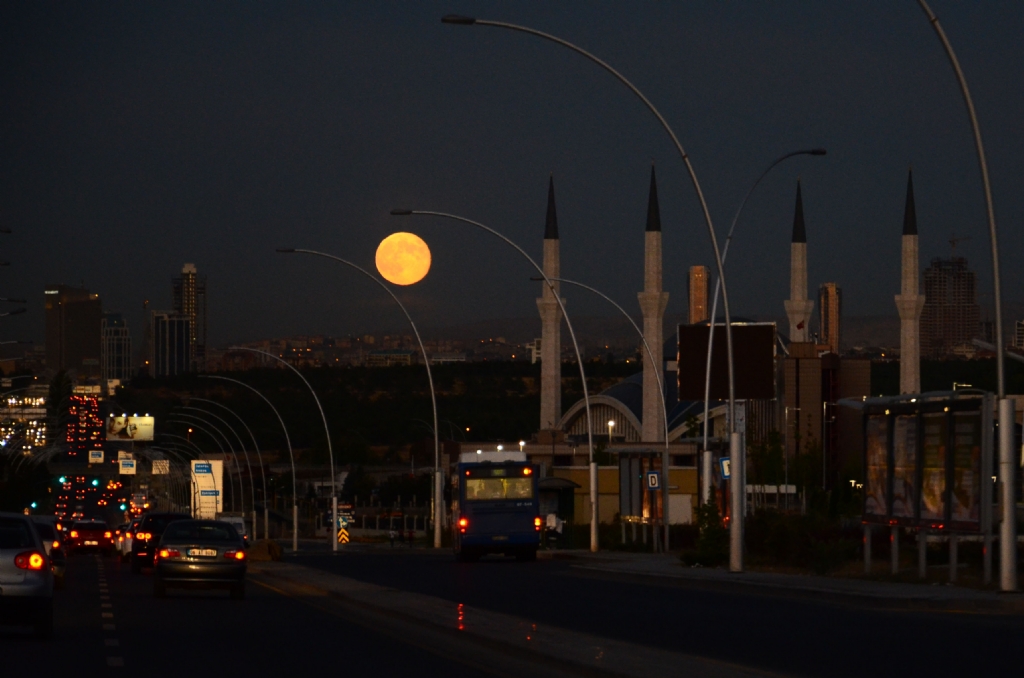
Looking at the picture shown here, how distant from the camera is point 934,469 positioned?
2581cm

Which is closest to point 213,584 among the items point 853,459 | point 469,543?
point 469,543

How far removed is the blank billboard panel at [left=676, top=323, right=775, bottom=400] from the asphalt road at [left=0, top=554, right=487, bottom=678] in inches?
2004

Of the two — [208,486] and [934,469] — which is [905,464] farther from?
[208,486]

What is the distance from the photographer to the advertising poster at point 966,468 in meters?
23.9

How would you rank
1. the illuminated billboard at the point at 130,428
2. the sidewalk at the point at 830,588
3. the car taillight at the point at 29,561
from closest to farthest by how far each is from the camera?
1. the car taillight at the point at 29,561
2. the sidewalk at the point at 830,588
3. the illuminated billboard at the point at 130,428

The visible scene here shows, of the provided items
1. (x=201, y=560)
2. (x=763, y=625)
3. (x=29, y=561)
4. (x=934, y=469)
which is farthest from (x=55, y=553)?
(x=934, y=469)

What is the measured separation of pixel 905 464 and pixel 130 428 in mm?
124254

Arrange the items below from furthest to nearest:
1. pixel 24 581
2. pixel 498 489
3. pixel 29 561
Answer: pixel 498 489
pixel 29 561
pixel 24 581

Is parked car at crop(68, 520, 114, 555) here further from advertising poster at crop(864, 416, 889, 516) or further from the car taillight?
the car taillight

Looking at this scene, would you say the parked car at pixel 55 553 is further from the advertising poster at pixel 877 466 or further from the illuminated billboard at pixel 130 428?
Result: the illuminated billboard at pixel 130 428

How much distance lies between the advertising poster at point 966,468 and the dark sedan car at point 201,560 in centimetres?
1202

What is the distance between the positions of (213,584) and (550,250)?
89282 mm

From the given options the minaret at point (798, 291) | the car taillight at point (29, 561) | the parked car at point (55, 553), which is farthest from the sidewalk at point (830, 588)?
the minaret at point (798, 291)

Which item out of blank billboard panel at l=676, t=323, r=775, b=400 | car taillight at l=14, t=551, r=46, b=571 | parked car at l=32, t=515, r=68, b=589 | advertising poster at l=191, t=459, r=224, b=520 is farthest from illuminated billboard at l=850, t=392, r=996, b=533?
advertising poster at l=191, t=459, r=224, b=520
